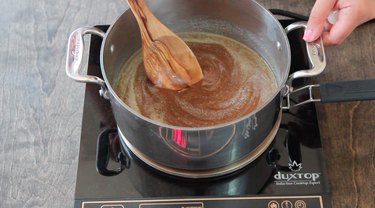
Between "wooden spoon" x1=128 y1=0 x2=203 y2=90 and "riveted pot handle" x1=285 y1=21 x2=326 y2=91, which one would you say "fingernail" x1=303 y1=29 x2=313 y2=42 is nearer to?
"riveted pot handle" x1=285 y1=21 x2=326 y2=91

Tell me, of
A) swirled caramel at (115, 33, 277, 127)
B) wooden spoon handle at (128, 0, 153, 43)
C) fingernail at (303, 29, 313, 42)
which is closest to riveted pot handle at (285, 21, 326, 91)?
fingernail at (303, 29, 313, 42)

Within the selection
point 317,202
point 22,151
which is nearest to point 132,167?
point 22,151

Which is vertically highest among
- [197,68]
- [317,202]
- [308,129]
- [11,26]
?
[11,26]

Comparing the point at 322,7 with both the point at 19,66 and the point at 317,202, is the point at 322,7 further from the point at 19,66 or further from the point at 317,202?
the point at 19,66

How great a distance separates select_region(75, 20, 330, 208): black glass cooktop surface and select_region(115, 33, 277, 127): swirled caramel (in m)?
0.07

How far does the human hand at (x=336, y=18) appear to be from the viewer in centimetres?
77

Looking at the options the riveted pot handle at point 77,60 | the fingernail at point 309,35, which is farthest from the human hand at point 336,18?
the riveted pot handle at point 77,60

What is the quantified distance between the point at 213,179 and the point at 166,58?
A: 24 centimetres

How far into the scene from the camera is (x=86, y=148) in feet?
2.73

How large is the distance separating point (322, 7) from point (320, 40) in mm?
59

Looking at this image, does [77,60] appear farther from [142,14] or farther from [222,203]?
[222,203]

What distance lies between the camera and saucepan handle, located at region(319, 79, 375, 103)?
73cm

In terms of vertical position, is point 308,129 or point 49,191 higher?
point 308,129

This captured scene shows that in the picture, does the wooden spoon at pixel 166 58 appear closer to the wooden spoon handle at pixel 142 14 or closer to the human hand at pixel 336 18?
the wooden spoon handle at pixel 142 14
